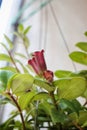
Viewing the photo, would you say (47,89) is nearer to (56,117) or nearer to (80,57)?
(56,117)

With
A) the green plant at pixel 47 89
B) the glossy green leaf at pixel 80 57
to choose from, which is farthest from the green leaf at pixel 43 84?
the glossy green leaf at pixel 80 57

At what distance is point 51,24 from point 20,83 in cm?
75

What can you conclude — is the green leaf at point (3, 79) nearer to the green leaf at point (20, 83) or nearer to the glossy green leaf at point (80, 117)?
the green leaf at point (20, 83)

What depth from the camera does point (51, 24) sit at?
1076 mm

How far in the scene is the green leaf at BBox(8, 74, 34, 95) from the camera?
1.22ft

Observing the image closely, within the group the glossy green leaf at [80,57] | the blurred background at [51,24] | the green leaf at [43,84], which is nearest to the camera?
the green leaf at [43,84]

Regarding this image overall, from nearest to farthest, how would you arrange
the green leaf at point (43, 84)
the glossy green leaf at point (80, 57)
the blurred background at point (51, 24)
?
the green leaf at point (43, 84)
the glossy green leaf at point (80, 57)
the blurred background at point (51, 24)

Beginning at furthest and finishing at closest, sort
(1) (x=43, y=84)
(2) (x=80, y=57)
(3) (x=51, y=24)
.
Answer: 1. (3) (x=51, y=24)
2. (2) (x=80, y=57)
3. (1) (x=43, y=84)

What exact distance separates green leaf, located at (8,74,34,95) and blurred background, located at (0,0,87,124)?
0.59 meters

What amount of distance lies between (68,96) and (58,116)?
0.15 feet

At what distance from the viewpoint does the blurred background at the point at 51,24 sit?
0.99 m

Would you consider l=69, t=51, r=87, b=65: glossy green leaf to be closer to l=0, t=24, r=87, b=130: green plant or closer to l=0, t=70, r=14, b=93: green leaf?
l=0, t=24, r=87, b=130: green plant

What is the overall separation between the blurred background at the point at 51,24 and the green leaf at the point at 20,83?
1.93 feet

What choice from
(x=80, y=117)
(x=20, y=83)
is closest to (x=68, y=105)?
(x=80, y=117)
